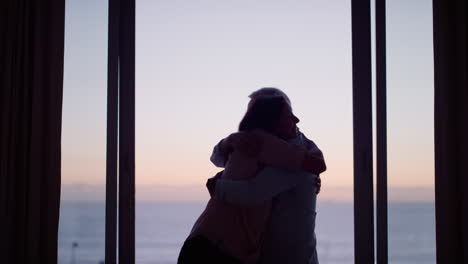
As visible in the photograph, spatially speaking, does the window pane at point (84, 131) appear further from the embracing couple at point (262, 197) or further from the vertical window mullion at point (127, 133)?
the embracing couple at point (262, 197)

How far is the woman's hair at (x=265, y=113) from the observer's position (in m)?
1.93

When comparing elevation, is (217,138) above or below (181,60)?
below

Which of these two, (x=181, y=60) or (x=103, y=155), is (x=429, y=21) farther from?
(x=103, y=155)

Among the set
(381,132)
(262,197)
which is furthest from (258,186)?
(381,132)

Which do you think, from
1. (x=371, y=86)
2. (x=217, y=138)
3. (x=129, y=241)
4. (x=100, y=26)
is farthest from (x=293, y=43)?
(x=129, y=241)

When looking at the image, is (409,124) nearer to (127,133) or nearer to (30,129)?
(127,133)

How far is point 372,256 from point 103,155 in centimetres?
145

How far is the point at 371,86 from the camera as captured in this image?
2.94m

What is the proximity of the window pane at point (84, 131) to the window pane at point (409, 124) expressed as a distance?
1.46 m

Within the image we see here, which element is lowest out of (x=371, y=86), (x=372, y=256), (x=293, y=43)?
(x=372, y=256)

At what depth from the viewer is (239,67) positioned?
3.09m

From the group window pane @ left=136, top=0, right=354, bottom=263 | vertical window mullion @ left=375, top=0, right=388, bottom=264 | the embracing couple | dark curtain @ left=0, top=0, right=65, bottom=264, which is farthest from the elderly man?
dark curtain @ left=0, top=0, right=65, bottom=264

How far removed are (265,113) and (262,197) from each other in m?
0.29
